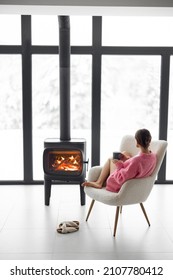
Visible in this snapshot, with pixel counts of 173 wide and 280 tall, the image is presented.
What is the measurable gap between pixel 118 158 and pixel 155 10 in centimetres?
148

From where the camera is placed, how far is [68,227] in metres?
3.55

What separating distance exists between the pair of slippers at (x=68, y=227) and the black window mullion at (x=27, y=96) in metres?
1.85

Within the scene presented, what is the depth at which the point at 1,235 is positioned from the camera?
3434mm

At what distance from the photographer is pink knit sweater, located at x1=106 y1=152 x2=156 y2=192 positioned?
11.3ft

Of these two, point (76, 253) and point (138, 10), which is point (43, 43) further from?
point (76, 253)

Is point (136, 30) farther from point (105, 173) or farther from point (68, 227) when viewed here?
point (68, 227)

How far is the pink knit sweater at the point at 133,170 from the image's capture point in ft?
11.3

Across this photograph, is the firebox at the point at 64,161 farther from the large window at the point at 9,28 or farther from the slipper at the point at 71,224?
the large window at the point at 9,28

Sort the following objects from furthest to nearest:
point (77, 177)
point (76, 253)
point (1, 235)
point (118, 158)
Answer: point (77, 177) → point (118, 158) → point (1, 235) → point (76, 253)

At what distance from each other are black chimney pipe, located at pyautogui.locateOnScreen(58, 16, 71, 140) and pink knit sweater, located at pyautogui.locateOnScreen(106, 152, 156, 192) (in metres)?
1.11

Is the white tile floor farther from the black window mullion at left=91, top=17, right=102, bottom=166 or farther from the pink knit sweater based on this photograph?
the black window mullion at left=91, top=17, right=102, bottom=166

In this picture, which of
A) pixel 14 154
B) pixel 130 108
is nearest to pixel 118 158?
pixel 130 108

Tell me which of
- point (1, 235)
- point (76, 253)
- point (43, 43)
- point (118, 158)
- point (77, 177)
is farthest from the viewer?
point (43, 43)

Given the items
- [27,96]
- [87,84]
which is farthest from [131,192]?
[27,96]
